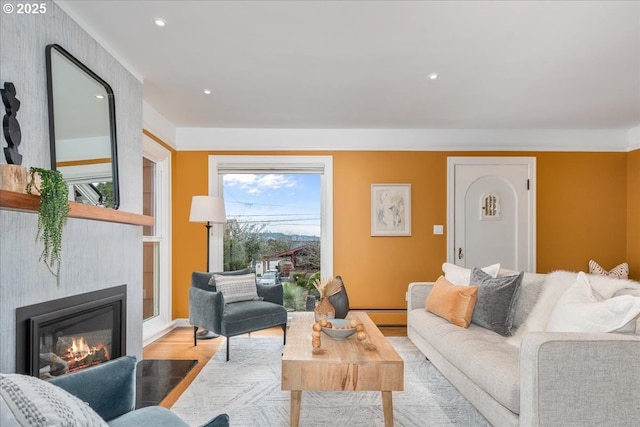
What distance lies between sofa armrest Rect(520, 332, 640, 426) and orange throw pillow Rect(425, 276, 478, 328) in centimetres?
109

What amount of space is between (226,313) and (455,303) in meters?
1.96

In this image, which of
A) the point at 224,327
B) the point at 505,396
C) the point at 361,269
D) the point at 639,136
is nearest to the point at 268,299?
the point at 224,327

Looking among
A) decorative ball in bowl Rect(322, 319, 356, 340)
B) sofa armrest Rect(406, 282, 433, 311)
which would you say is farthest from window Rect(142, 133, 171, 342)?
sofa armrest Rect(406, 282, 433, 311)

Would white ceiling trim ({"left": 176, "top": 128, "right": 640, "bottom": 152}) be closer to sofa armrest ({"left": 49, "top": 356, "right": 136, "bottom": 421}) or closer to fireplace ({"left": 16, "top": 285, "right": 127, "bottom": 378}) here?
fireplace ({"left": 16, "top": 285, "right": 127, "bottom": 378})

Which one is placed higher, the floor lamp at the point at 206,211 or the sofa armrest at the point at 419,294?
the floor lamp at the point at 206,211

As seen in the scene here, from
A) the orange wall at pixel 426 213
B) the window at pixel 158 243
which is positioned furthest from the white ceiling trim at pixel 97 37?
the orange wall at pixel 426 213

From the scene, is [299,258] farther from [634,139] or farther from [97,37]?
[634,139]

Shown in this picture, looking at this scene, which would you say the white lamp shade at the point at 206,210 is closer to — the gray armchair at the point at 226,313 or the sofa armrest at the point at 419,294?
the gray armchair at the point at 226,313

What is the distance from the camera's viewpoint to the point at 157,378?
9.09 ft

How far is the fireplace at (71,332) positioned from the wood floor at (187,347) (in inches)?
25.8

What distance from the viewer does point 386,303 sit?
467cm

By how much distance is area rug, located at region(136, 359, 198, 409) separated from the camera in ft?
8.07

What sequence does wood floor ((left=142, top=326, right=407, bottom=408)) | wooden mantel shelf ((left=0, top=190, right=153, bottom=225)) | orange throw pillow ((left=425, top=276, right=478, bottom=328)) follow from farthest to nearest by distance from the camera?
wood floor ((left=142, top=326, right=407, bottom=408))
orange throw pillow ((left=425, top=276, right=478, bottom=328))
wooden mantel shelf ((left=0, top=190, right=153, bottom=225))

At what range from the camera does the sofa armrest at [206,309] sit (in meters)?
3.34
